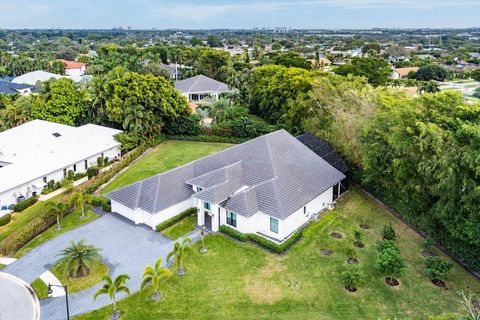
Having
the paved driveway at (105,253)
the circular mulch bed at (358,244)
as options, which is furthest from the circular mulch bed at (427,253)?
the paved driveway at (105,253)

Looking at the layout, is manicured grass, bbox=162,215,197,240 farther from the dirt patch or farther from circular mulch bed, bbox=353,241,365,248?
circular mulch bed, bbox=353,241,365,248

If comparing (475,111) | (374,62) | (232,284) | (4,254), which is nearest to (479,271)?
(475,111)

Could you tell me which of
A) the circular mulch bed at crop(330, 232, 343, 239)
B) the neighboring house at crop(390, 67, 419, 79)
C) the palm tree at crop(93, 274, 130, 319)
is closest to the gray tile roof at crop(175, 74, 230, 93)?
the circular mulch bed at crop(330, 232, 343, 239)

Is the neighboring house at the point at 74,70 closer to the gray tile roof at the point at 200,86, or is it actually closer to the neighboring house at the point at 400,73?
the gray tile roof at the point at 200,86

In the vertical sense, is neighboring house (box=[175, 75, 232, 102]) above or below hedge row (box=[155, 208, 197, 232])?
above

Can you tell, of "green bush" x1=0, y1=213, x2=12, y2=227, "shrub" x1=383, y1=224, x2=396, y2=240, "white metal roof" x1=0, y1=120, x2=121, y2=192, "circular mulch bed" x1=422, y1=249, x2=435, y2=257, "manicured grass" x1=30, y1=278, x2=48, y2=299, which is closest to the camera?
"manicured grass" x1=30, y1=278, x2=48, y2=299
